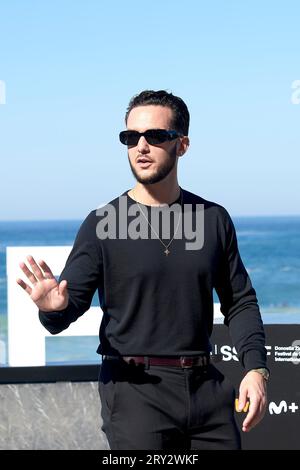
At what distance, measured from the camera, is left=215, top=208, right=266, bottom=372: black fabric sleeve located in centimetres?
340

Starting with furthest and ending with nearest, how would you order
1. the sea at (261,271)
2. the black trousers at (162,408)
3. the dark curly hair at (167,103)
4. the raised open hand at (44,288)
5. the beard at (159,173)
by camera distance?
the sea at (261,271), the dark curly hair at (167,103), the beard at (159,173), the black trousers at (162,408), the raised open hand at (44,288)

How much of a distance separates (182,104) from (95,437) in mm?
2516

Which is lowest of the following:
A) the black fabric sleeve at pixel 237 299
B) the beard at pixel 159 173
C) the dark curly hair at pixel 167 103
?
the black fabric sleeve at pixel 237 299

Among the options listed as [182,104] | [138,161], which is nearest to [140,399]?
[138,161]

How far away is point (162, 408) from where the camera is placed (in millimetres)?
3250

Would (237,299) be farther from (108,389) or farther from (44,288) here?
(44,288)

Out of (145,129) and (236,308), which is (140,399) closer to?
(236,308)

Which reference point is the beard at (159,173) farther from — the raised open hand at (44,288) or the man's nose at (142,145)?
the raised open hand at (44,288)

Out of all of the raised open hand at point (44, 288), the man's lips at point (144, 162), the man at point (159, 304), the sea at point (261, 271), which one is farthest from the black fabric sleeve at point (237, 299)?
the sea at point (261, 271)

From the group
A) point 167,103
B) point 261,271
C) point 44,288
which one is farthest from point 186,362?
point 261,271

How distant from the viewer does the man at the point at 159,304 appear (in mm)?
3264

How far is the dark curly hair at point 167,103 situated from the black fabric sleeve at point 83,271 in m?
0.45

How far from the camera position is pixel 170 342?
10.8 feet

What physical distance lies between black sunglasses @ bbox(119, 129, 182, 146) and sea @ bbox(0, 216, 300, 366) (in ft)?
67.8
